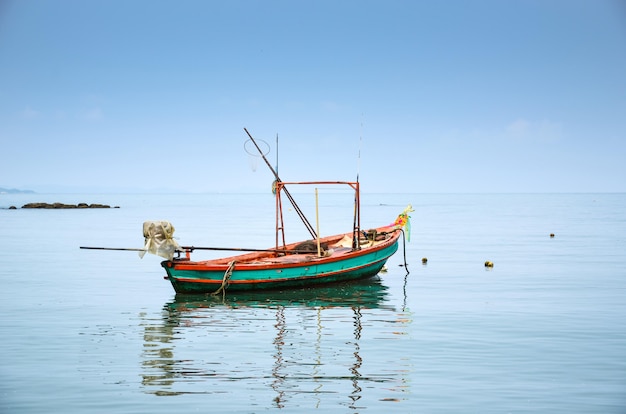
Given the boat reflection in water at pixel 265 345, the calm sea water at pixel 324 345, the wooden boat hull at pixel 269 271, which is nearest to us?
the calm sea water at pixel 324 345

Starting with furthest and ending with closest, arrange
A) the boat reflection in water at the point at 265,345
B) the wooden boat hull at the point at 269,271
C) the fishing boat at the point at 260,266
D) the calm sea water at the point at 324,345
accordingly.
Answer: the wooden boat hull at the point at 269,271 → the fishing boat at the point at 260,266 → the boat reflection in water at the point at 265,345 → the calm sea water at the point at 324,345

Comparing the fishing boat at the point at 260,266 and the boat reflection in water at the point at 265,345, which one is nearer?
the boat reflection in water at the point at 265,345

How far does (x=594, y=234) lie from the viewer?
6175cm

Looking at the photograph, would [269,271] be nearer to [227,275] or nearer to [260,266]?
[260,266]

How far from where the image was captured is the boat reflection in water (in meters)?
13.6

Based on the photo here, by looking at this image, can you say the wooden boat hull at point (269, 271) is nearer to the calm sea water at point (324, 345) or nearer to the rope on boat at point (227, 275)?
the rope on boat at point (227, 275)

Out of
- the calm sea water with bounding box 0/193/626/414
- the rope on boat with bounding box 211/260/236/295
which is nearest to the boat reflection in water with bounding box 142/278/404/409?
the calm sea water with bounding box 0/193/626/414

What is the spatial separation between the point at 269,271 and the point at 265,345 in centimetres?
778

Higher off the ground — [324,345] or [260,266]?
[260,266]

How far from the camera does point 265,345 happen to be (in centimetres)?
1745

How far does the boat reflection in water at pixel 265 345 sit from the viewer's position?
13578 millimetres

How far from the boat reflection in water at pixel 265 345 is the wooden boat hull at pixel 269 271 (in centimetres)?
50

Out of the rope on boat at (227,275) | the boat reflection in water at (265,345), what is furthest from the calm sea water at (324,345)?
the rope on boat at (227,275)

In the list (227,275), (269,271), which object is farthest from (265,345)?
(269,271)
